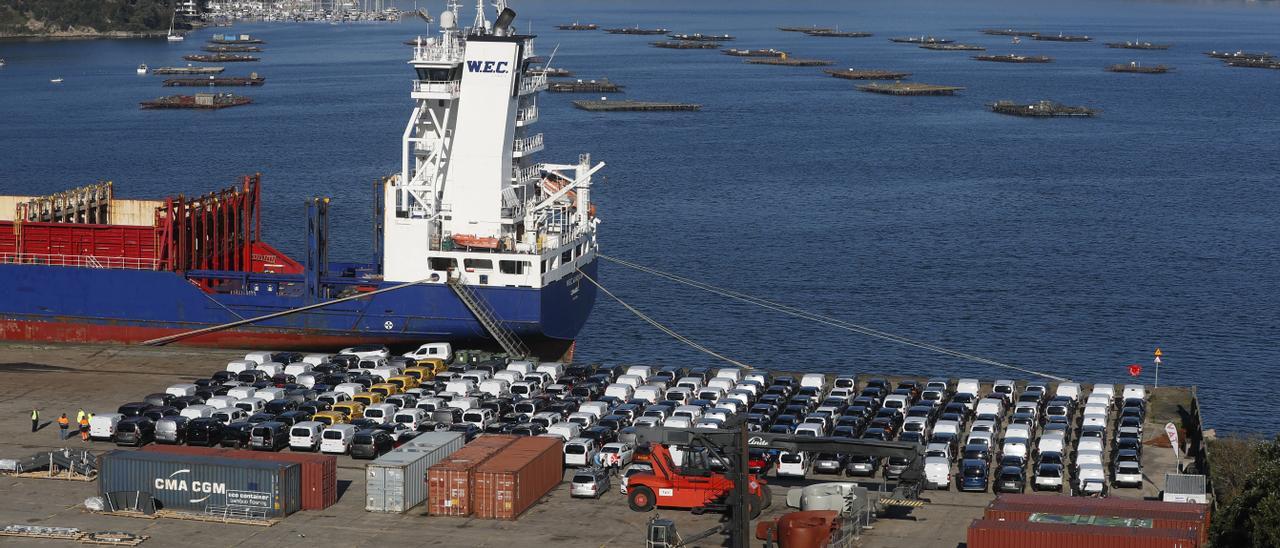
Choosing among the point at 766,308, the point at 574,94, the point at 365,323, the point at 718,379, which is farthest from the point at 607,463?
the point at 574,94

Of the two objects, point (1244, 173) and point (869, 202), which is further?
point (1244, 173)

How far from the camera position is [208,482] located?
109ft

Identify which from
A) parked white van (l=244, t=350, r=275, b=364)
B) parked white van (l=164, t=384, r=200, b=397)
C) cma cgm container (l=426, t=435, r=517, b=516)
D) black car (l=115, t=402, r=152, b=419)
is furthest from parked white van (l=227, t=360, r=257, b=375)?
cma cgm container (l=426, t=435, r=517, b=516)

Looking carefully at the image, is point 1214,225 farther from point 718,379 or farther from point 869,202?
point 718,379

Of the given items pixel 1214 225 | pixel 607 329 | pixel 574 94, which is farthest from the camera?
pixel 574 94

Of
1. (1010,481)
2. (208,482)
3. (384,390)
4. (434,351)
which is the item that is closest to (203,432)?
(208,482)

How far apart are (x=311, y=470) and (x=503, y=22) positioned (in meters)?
20.3

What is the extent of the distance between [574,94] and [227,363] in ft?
359

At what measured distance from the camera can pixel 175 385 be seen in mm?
44750

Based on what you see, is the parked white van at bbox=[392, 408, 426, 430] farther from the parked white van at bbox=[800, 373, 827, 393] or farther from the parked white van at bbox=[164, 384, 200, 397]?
the parked white van at bbox=[800, 373, 827, 393]

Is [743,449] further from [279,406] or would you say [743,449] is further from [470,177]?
[470,177]

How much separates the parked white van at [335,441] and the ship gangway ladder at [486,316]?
11.6 meters

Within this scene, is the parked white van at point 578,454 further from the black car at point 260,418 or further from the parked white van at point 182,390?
the parked white van at point 182,390

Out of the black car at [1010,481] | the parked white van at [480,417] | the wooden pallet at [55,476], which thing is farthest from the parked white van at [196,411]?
the black car at [1010,481]
